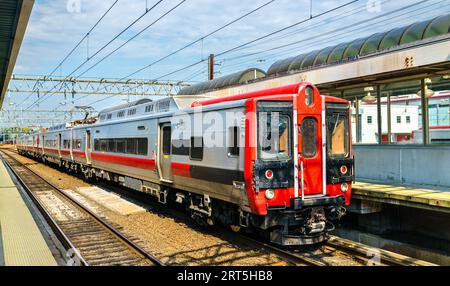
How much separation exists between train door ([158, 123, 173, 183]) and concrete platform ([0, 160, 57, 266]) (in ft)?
11.2

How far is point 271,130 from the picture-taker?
790cm

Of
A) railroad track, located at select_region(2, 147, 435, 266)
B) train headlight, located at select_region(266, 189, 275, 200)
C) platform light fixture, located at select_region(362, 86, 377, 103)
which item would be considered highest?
platform light fixture, located at select_region(362, 86, 377, 103)

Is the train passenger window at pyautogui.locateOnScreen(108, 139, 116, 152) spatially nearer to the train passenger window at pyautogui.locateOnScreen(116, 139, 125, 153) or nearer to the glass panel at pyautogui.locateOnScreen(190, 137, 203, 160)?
the train passenger window at pyautogui.locateOnScreen(116, 139, 125, 153)

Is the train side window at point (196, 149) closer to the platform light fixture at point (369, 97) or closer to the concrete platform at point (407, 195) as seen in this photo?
the concrete platform at point (407, 195)

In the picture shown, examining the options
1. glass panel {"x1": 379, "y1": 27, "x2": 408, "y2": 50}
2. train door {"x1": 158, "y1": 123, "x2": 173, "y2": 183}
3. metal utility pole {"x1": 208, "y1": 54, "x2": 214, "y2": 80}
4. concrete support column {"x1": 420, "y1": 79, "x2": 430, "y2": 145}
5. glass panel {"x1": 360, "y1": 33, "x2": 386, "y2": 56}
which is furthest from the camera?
metal utility pole {"x1": 208, "y1": 54, "x2": 214, "y2": 80}

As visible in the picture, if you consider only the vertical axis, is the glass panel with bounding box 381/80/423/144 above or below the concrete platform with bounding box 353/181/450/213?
above

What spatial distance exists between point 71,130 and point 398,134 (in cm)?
1872

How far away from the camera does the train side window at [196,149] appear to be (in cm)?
947

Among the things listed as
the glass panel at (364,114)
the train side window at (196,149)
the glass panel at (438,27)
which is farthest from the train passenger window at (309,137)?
the glass panel at (438,27)

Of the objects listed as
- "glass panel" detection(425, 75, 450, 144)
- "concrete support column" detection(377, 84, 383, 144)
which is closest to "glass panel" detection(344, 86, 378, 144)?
"concrete support column" detection(377, 84, 383, 144)

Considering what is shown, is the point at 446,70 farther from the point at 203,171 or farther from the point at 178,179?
the point at 178,179

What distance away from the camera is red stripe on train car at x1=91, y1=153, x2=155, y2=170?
491 inches

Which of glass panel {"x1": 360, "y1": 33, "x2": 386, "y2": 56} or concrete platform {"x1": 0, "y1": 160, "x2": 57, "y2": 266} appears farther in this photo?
glass panel {"x1": 360, "y1": 33, "x2": 386, "y2": 56}

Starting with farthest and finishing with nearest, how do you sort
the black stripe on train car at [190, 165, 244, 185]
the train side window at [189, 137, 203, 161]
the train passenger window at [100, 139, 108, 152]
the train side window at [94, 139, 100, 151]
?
the train side window at [94, 139, 100, 151]
the train passenger window at [100, 139, 108, 152]
the train side window at [189, 137, 203, 161]
the black stripe on train car at [190, 165, 244, 185]
